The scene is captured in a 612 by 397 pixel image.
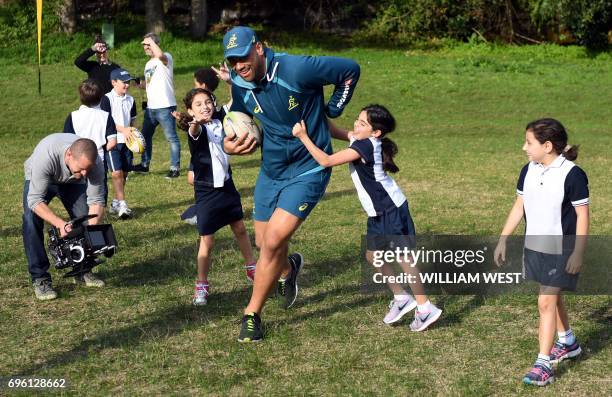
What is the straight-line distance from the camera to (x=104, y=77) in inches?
540

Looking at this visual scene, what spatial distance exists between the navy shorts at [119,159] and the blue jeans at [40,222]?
125 inches

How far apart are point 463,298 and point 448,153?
911cm

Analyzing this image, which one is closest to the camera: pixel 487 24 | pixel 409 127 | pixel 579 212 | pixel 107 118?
pixel 579 212

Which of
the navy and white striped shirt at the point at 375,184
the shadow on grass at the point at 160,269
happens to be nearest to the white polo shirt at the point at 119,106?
the shadow on grass at the point at 160,269

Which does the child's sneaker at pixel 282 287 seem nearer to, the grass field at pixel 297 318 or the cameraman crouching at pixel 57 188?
the grass field at pixel 297 318

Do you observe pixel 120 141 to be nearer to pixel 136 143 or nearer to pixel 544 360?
pixel 136 143

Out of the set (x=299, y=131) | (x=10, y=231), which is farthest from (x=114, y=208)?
(x=299, y=131)

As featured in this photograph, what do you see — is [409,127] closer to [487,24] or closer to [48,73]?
[48,73]

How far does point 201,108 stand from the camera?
295 inches

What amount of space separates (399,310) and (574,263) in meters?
1.60

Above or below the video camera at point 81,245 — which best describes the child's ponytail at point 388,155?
above

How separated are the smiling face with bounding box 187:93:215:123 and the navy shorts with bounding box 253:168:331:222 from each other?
100 cm

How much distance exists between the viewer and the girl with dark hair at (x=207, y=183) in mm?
7523

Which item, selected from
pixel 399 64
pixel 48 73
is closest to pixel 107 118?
pixel 48 73
